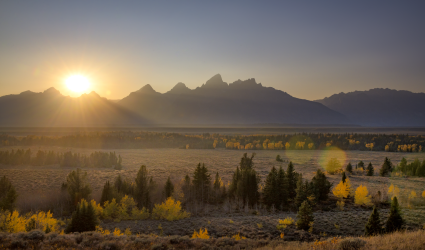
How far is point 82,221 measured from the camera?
27.9m

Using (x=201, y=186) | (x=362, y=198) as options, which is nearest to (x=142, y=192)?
(x=201, y=186)

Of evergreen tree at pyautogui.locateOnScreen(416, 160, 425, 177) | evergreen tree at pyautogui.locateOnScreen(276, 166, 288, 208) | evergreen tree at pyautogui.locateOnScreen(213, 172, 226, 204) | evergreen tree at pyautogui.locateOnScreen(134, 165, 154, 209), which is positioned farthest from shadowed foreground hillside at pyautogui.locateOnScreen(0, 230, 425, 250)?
evergreen tree at pyautogui.locateOnScreen(416, 160, 425, 177)

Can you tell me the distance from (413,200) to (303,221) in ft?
71.0

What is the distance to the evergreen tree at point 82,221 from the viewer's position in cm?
2752

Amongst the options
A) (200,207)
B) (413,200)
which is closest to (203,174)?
(200,207)

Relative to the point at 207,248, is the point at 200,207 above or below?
below

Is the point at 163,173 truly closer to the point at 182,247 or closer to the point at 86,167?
the point at 86,167

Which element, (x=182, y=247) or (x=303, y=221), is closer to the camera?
(x=182, y=247)

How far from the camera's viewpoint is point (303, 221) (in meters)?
28.3

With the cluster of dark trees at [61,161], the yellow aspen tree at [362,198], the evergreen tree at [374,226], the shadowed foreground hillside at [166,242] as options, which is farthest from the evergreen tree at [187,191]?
the cluster of dark trees at [61,161]

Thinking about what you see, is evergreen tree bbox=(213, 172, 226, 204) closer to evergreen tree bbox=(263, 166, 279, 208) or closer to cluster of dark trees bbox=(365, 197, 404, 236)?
evergreen tree bbox=(263, 166, 279, 208)

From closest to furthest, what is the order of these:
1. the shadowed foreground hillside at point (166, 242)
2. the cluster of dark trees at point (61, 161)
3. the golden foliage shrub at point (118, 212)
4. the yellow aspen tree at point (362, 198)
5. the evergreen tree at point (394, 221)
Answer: the shadowed foreground hillside at point (166, 242), the evergreen tree at point (394, 221), the golden foliage shrub at point (118, 212), the yellow aspen tree at point (362, 198), the cluster of dark trees at point (61, 161)

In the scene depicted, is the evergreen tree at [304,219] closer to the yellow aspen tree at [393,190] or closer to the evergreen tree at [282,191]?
the evergreen tree at [282,191]

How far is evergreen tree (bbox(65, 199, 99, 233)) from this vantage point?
2752 cm
